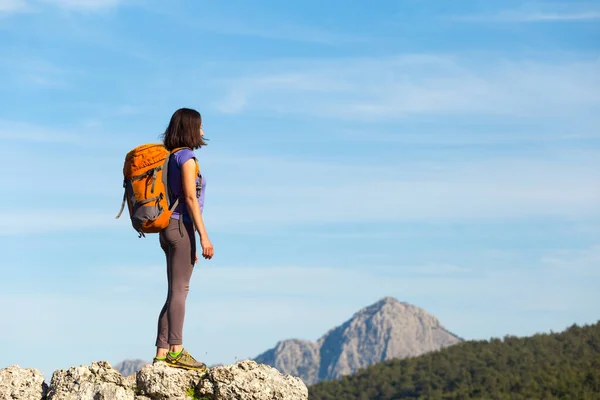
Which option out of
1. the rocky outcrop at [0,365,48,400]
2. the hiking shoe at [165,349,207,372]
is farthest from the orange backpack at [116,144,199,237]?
the rocky outcrop at [0,365,48,400]

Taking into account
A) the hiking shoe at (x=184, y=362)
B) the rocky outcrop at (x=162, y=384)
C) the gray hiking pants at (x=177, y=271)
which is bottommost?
the rocky outcrop at (x=162, y=384)

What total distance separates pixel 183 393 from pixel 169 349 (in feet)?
2.27

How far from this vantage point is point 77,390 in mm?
10859

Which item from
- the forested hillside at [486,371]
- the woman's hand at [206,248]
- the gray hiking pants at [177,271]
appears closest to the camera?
the woman's hand at [206,248]

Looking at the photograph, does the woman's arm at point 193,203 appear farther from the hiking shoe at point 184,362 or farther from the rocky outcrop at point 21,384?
the rocky outcrop at point 21,384

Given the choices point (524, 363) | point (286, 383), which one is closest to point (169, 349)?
point (286, 383)

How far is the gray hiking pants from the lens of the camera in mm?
11203

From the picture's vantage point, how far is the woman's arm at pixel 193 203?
10961 millimetres

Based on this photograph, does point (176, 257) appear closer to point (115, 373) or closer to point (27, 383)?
point (115, 373)

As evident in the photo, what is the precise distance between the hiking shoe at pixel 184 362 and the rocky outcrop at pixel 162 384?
0.16 metres

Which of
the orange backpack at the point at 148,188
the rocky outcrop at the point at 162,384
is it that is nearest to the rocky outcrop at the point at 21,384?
the rocky outcrop at the point at 162,384

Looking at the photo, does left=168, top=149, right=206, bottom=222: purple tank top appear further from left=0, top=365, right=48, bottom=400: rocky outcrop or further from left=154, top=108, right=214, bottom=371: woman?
left=0, top=365, right=48, bottom=400: rocky outcrop

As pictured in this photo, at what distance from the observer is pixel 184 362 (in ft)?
36.8

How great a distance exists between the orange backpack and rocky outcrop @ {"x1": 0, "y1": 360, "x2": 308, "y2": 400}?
1.74 metres
